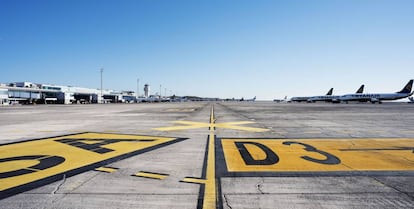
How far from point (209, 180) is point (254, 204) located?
130 cm

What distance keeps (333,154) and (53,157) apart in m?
7.96

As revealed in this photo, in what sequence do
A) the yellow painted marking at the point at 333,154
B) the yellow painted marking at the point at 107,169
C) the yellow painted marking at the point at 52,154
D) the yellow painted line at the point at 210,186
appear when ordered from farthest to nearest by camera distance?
the yellow painted marking at the point at 333,154 < the yellow painted marking at the point at 107,169 < the yellow painted marking at the point at 52,154 < the yellow painted line at the point at 210,186

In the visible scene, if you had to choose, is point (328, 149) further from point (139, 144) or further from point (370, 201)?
point (139, 144)

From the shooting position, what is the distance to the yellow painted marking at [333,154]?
603 centimetres

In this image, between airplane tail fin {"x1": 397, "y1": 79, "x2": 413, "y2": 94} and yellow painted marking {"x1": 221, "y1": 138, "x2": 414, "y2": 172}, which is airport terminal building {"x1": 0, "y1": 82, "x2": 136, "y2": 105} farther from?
airplane tail fin {"x1": 397, "y1": 79, "x2": 413, "y2": 94}

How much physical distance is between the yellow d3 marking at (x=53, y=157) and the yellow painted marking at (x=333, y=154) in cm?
318

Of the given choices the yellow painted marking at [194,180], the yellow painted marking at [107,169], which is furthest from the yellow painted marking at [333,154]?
the yellow painted marking at [107,169]

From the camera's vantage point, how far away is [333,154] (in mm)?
7516

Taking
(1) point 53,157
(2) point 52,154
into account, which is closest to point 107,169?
(1) point 53,157

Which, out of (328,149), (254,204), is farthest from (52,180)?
(328,149)

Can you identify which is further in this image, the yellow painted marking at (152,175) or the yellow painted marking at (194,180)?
the yellow painted marking at (152,175)

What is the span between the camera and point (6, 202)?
4.00 m

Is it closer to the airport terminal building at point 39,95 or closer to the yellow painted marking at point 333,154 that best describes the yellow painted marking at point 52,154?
the yellow painted marking at point 333,154

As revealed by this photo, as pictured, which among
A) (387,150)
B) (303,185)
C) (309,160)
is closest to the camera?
(303,185)
